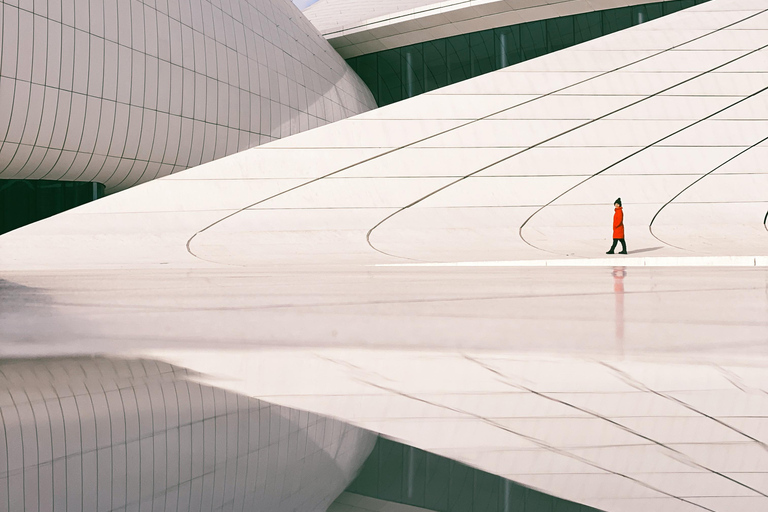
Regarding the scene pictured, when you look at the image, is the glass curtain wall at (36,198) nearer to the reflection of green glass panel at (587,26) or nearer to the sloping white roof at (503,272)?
the sloping white roof at (503,272)

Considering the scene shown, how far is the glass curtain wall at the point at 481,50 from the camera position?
94.1 ft

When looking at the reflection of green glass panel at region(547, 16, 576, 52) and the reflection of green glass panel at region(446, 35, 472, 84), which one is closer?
the reflection of green glass panel at region(547, 16, 576, 52)

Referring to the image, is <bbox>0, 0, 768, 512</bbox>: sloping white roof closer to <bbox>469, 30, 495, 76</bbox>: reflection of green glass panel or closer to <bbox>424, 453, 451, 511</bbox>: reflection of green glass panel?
<bbox>424, 453, 451, 511</bbox>: reflection of green glass panel

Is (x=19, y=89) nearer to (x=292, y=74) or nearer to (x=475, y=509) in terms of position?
(x=292, y=74)

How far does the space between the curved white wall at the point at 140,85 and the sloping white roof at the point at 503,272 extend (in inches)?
116

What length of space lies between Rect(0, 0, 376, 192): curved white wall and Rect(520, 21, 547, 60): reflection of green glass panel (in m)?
8.56

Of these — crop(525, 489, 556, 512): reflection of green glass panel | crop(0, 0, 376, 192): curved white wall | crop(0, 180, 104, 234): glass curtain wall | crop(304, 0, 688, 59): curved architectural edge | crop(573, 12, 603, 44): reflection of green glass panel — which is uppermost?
crop(304, 0, 688, 59): curved architectural edge

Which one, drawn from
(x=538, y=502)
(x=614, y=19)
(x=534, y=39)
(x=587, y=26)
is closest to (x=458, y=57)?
(x=534, y=39)

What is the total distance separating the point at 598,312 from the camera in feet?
16.4

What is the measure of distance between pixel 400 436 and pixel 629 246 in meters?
13.6

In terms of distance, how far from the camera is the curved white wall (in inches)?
619

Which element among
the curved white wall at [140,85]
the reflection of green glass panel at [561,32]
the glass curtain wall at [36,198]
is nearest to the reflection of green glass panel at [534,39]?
the reflection of green glass panel at [561,32]

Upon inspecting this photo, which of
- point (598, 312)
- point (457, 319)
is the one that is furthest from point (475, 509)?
point (598, 312)

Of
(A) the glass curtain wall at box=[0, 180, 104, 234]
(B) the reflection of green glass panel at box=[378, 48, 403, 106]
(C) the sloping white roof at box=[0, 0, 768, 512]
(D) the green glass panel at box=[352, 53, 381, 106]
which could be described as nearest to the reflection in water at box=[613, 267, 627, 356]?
(C) the sloping white roof at box=[0, 0, 768, 512]
